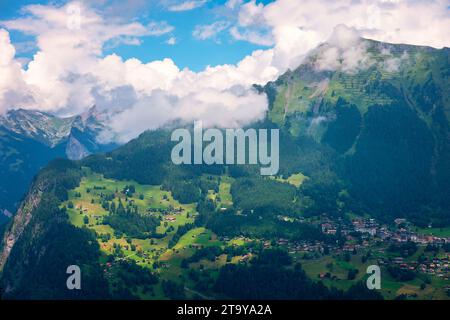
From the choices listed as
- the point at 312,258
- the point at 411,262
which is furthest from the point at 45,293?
the point at 411,262

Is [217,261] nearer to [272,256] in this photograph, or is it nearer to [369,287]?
[272,256]

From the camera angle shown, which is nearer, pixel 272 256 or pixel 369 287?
pixel 369 287
